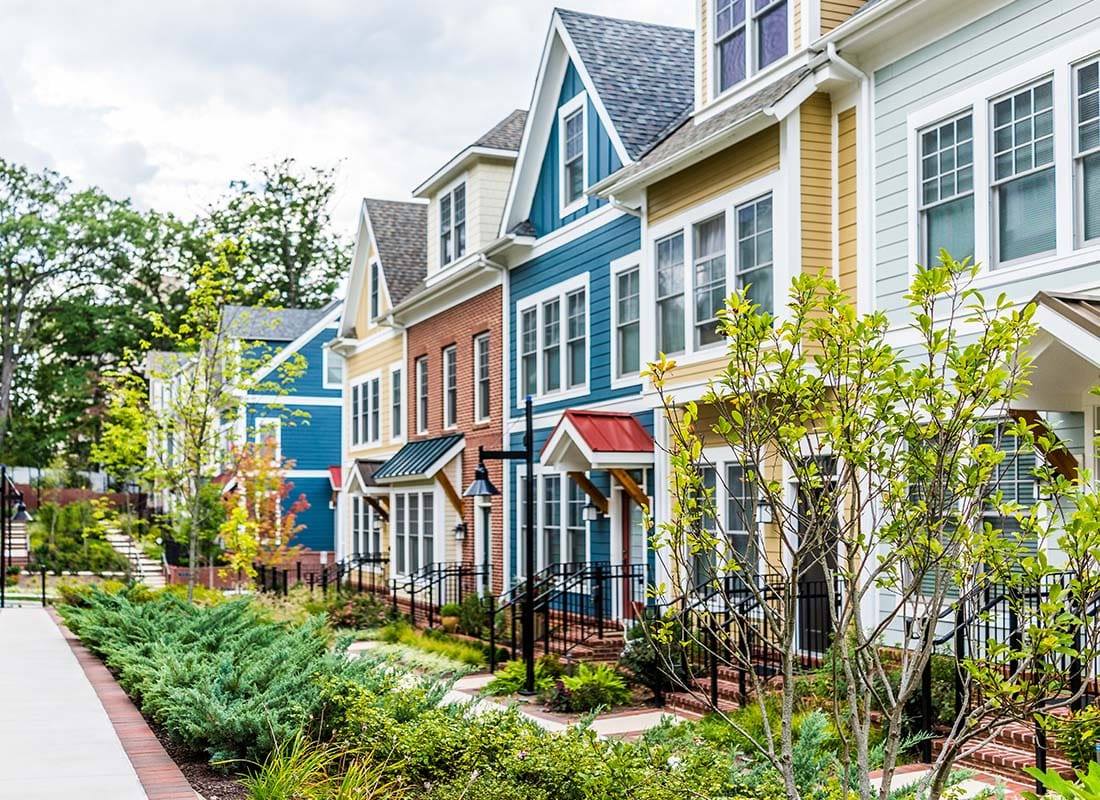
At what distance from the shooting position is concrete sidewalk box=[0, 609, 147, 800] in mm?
8773

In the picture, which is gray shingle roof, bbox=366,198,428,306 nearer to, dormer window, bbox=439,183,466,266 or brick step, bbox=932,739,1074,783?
dormer window, bbox=439,183,466,266

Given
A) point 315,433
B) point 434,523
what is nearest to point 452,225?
point 434,523

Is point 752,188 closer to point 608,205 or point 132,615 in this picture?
point 608,205

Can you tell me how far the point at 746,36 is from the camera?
634 inches

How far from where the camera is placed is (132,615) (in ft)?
52.1

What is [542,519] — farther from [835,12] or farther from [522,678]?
[835,12]

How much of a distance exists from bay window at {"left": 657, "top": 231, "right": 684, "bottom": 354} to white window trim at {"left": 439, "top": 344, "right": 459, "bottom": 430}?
9.32 metres

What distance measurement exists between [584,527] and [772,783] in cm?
1372

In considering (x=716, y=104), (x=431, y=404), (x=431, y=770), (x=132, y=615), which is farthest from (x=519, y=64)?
(x=431, y=770)

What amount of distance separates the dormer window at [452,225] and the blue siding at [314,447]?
1689 cm

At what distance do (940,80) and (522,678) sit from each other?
8150 mm

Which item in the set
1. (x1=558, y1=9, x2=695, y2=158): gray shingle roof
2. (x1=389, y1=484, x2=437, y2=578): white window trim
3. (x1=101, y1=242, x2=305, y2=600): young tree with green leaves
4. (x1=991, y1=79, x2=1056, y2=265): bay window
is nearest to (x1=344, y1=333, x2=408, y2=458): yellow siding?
(x1=389, y1=484, x2=437, y2=578): white window trim

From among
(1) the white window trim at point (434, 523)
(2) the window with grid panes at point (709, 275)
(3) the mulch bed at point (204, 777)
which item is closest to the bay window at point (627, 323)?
(2) the window with grid panes at point (709, 275)

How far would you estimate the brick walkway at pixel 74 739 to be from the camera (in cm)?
873
